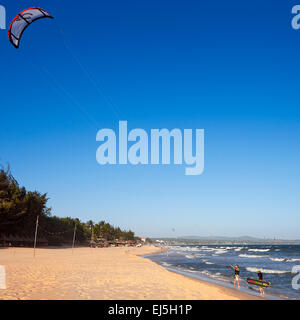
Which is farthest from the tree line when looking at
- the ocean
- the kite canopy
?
the kite canopy

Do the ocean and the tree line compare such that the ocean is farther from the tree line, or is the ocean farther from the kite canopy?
the tree line

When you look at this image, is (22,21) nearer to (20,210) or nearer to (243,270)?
(243,270)

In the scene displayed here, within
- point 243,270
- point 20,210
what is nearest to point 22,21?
point 243,270

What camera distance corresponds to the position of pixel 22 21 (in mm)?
11703

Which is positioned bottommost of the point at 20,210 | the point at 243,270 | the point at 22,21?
the point at 243,270

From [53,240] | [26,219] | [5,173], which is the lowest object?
[53,240]

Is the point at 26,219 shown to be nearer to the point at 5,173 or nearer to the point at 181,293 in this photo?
the point at 5,173
